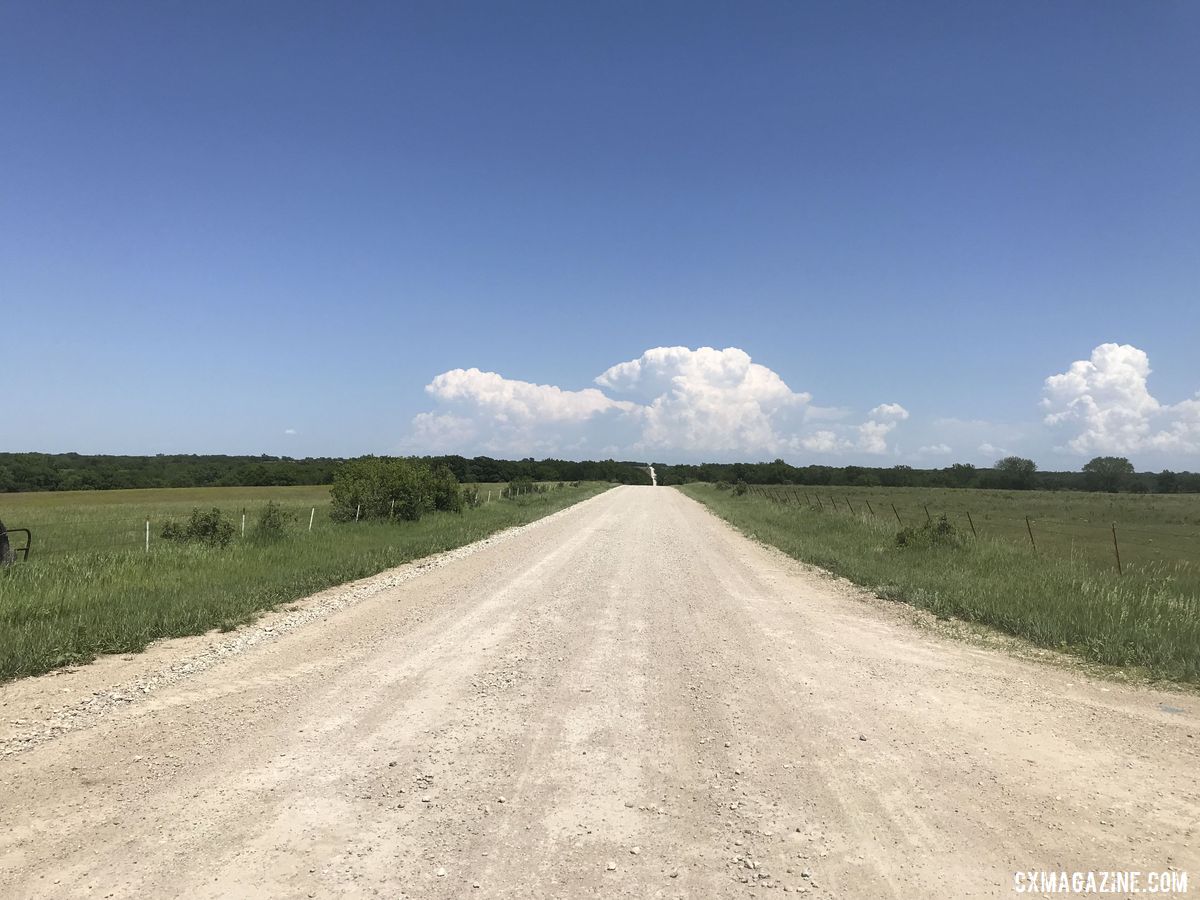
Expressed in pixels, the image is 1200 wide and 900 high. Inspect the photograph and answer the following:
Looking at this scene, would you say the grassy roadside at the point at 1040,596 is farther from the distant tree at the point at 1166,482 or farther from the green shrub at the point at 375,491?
the distant tree at the point at 1166,482

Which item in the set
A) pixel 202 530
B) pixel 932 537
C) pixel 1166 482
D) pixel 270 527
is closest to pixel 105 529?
pixel 202 530

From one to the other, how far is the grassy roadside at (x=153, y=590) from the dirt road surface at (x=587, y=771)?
68 cm

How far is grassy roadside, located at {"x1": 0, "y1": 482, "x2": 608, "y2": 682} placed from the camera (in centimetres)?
789

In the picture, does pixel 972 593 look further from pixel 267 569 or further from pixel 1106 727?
pixel 267 569

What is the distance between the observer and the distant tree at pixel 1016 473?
12000cm

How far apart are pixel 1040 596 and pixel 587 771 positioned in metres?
9.49

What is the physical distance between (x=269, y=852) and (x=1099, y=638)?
935 centimetres

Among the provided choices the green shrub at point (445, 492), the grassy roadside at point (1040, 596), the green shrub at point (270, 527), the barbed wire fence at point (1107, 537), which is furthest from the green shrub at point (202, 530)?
the barbed wire fence at point (1107, 537)

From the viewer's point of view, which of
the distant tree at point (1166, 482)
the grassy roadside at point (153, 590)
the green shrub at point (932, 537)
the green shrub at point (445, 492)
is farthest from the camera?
the distant tree at point (1166, 482)

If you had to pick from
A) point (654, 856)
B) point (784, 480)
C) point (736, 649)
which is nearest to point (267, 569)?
point (736, 649)

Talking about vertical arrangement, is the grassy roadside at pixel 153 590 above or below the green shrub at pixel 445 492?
below

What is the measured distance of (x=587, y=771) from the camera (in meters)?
4.65

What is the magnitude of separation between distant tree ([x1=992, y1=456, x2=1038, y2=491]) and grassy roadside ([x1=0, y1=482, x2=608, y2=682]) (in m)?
117

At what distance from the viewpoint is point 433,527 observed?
24984 mm
